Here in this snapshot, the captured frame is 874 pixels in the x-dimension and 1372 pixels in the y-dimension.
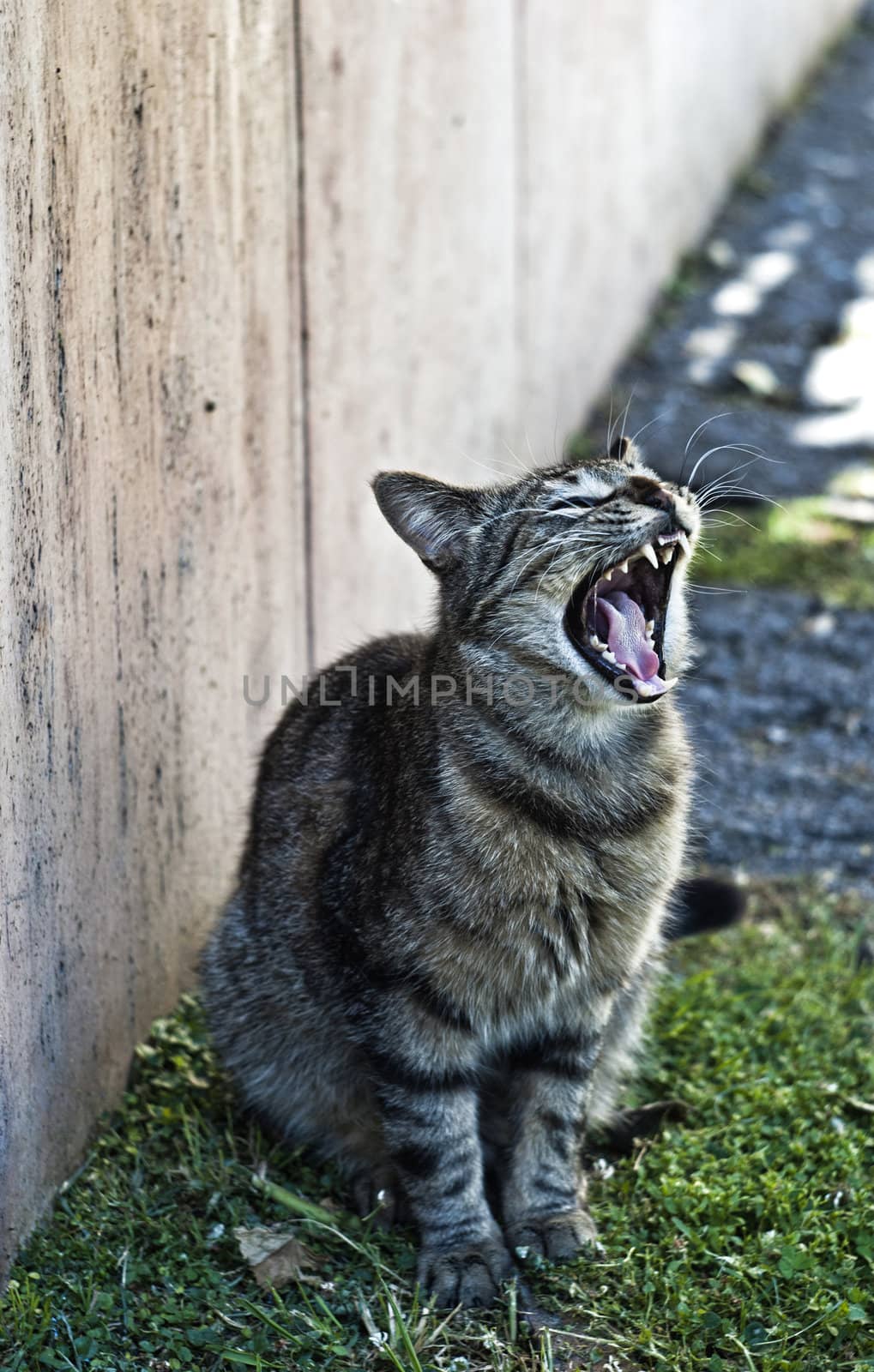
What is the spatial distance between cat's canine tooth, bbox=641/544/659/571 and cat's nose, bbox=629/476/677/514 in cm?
8

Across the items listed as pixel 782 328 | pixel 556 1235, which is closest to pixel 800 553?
pixel 782 328

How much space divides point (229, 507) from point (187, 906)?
41.2 inches

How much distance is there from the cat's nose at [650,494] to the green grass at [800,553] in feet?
9.60

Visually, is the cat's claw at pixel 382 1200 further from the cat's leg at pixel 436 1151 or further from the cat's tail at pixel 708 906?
the cat's tail at pixel 708 906

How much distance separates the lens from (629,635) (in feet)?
10.5

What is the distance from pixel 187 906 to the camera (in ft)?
12.9

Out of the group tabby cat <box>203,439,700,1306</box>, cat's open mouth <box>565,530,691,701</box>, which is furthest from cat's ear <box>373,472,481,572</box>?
cat's open mouth <box>565,530,691,701</box>

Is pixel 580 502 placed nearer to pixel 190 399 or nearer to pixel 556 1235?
pixel 190 399

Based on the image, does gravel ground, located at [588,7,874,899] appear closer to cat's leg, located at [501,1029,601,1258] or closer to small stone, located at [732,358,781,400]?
small stone, located at [732,358,781,400]

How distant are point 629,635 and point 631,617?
0.06m

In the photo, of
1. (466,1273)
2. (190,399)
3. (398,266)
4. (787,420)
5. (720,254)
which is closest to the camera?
(466,1273)

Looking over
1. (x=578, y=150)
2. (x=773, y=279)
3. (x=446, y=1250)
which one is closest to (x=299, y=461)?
(x=446, y=1250)

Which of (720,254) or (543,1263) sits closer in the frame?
(543,1263)

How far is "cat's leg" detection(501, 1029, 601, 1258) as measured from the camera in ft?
10.7
